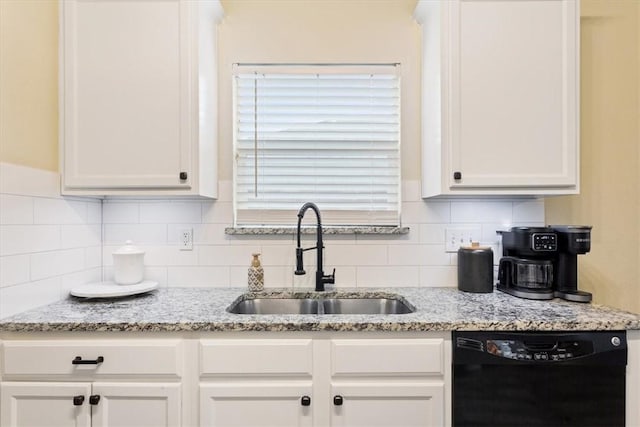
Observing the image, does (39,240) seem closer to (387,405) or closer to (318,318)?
(318,318)

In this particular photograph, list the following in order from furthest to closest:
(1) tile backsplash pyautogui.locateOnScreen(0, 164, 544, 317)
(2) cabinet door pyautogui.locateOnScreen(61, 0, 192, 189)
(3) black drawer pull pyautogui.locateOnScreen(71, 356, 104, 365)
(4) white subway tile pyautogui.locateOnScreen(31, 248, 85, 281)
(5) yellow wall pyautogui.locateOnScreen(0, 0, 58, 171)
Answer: (1) tile backsplash pyautogui.locateOnScreen(0, 164, 544, 317) → (2) cabinet door pyautogui.locateOnScreen(61, 0, 192, 189) → (4) white subway tile pyautogui.locateOnScreen(31, 248, 85, 281) → (5) yellow wall pyautogui.locateOnScreen(0, 0, 58, 171) → (3) black drawer pull pyautogui.locateOnScreen(71, 356, 104, 365)

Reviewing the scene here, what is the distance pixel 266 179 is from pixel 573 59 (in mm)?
1532

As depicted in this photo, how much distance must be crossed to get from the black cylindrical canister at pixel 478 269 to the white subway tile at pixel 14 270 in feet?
6.26

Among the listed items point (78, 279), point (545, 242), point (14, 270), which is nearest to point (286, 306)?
point (78, 279)

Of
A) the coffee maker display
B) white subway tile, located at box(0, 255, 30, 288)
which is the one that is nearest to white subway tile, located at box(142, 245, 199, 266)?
white subway tile, located at box(0, 255, 30, 288)

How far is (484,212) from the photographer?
1908mm

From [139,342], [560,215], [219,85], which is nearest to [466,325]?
[560,215]

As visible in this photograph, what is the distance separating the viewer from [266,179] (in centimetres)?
195

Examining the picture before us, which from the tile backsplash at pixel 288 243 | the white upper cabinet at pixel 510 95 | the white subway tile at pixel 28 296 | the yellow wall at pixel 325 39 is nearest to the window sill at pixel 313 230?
the tile backsplash at pixel 288 243

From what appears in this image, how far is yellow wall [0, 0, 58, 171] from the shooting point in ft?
4.44

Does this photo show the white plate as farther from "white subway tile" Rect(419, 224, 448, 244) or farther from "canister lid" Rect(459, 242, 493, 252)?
"canister lid" Rect(459, 242, 493, 252)

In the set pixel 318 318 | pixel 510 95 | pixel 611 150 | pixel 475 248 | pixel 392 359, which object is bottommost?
pixel 392 359

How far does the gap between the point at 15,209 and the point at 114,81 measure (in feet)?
2.15

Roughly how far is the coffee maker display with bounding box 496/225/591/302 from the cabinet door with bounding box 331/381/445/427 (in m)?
0.70
